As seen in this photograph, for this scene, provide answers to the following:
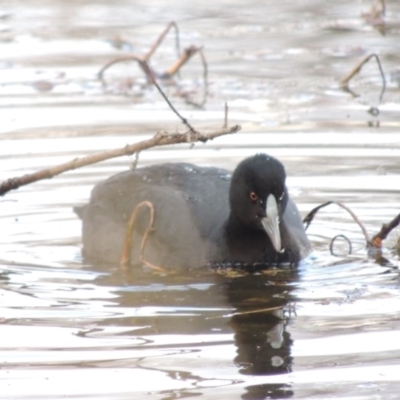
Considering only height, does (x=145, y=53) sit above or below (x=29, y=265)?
above

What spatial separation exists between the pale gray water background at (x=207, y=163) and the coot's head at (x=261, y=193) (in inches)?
13.9

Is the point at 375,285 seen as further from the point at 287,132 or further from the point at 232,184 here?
the point at 287,132

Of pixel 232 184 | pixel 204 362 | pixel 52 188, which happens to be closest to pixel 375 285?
pixel 232 184

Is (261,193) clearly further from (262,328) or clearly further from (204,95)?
(204,95)

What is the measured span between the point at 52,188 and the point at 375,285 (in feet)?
10.6

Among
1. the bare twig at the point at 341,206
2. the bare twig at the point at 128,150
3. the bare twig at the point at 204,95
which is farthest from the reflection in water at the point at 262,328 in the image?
the bare twig at the point at 204,95

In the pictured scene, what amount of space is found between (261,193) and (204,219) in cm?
57

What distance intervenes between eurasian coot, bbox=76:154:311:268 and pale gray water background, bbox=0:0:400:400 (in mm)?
175

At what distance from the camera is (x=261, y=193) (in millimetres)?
7090

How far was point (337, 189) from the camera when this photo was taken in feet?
28.7

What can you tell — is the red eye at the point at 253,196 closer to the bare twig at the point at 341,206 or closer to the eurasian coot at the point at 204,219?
the eurasian coot at the point at 204,219

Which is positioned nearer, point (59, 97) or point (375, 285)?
point (375, 285)

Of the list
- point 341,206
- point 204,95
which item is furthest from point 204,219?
point 204,95

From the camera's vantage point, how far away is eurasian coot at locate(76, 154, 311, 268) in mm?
7125
